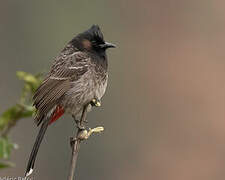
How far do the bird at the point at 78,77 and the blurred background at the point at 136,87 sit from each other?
885 centimetres

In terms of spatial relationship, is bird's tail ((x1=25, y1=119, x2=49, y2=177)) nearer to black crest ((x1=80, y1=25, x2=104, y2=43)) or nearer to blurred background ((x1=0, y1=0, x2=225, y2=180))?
black crest ((x1=80, y1=25, x2=104, y2=43))

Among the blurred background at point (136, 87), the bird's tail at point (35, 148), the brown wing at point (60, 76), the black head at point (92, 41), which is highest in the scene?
the blurred background at point (136, 87)

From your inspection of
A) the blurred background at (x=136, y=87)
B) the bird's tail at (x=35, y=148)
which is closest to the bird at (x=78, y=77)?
the bird's tail at (x=35, y=148)

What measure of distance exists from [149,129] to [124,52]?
3.13 meters

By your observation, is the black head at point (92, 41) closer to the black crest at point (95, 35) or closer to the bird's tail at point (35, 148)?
the black crest at point (95, 35)

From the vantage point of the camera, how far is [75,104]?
4570 millimetres

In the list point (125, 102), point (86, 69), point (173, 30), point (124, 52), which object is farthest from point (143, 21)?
point (86, 69)

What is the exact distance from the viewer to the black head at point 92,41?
188 inches

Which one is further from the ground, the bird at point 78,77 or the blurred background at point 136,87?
the blurred background at point 136,87

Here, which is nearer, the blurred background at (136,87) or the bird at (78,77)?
the bird at (78,77)

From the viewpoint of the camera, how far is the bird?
454 centimetres

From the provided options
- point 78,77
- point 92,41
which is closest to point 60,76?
point 78,77

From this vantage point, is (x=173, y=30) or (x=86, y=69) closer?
(x=86, y=69)

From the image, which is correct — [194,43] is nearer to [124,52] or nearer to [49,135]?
[124,52]
